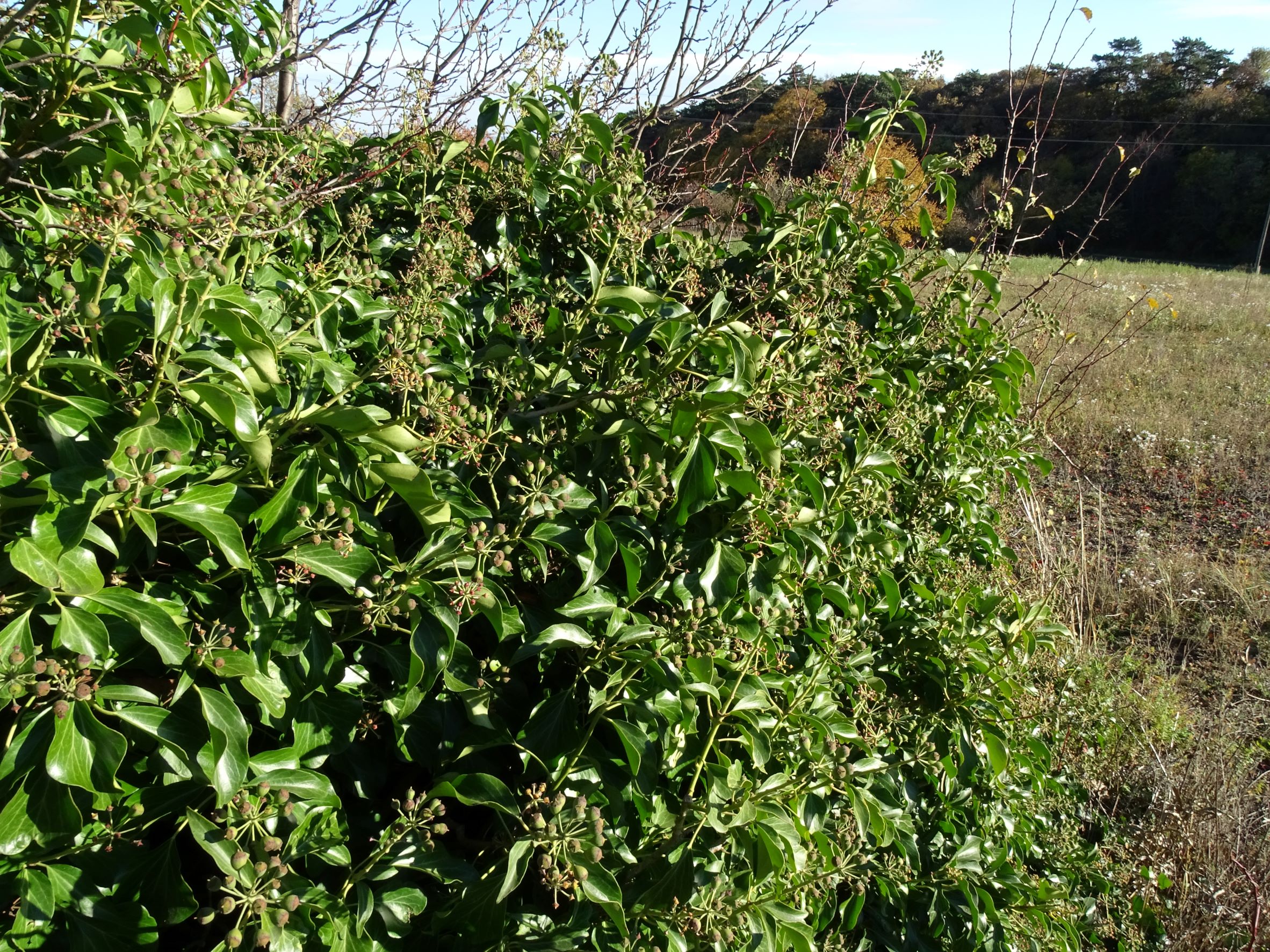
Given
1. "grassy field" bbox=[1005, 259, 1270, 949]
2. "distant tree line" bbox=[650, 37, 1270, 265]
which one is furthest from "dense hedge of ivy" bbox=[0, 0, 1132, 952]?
"distant tree line" bbox=[650, 37, 1270, 265]

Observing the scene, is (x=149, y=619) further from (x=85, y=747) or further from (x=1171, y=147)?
(x=1171, y=147)

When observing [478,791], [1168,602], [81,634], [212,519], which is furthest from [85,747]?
[1168,602]

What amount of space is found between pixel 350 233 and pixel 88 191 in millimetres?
608

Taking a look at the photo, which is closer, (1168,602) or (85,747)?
(85,747)

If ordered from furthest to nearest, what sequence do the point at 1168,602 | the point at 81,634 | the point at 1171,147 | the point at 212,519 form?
1. the point at 1171,147
2. the point at 1168,602
3. the point at 212,519
4. the point at 81,634

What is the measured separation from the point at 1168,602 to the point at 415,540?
225 inches

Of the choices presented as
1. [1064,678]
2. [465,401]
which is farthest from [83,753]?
[1064,678]

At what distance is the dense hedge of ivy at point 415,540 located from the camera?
1.21 m

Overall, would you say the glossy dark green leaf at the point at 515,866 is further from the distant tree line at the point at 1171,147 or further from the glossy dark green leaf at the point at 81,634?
the distant tree line at the point at 1171,147

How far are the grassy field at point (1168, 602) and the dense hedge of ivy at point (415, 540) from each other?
170 centimetres

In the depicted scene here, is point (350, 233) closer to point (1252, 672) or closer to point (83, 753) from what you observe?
point (83, 753)

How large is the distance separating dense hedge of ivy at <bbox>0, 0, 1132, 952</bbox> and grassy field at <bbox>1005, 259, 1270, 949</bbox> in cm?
170

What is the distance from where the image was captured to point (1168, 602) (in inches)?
229

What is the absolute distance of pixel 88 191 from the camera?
1.62 m
